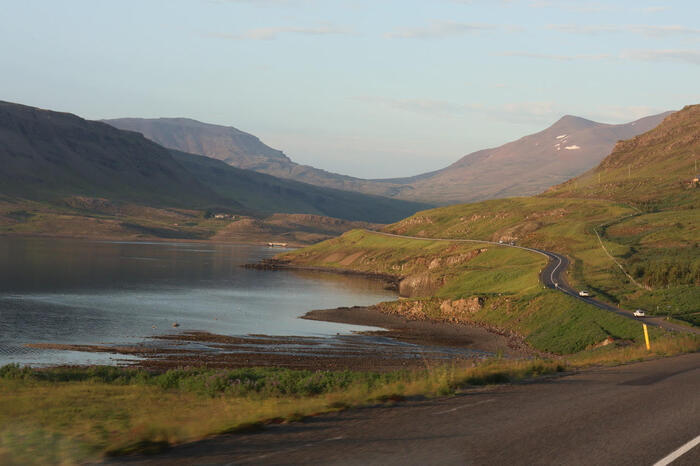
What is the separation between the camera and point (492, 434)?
14898 millimetres

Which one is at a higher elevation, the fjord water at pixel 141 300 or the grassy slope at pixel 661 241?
the grassy slope at pixel 661 241

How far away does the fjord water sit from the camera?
227 feet

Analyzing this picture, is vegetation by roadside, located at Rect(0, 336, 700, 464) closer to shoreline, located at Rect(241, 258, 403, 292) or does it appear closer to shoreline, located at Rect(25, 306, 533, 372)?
shoreline, located at Rect(25, 306, 533, 372)

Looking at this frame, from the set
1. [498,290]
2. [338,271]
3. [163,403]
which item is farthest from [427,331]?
[338,271]

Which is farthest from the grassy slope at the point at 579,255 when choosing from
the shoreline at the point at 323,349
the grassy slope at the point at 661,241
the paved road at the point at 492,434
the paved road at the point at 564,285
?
the paved road at the point at 492,434

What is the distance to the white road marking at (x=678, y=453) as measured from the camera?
1267cm

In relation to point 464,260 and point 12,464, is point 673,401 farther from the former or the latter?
point 464,260

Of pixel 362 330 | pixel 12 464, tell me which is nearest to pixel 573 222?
pixel 362 330

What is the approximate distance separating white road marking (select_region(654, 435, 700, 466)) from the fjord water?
4738cm

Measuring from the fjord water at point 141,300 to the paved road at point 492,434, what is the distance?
41.9 metres

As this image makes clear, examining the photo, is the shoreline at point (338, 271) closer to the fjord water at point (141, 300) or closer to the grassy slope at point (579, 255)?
the grassy slope at point (579, 255)

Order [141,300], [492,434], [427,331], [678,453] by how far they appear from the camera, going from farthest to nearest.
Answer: [141,300] < [427,331] < [492,434] < [678,453]

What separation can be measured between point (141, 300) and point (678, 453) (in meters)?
96.0

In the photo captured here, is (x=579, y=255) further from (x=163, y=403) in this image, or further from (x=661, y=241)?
(x=163, y=403)
